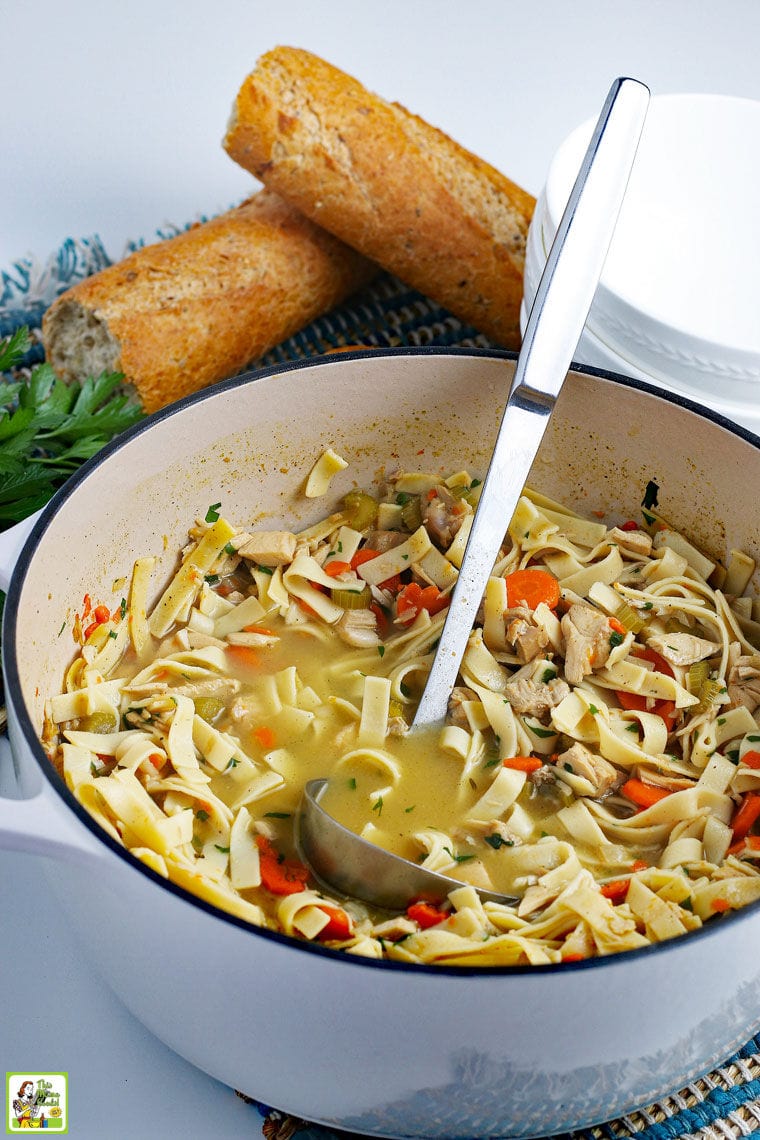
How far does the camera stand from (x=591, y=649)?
11.0 feet

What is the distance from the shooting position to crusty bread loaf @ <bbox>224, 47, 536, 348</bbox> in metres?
4.57

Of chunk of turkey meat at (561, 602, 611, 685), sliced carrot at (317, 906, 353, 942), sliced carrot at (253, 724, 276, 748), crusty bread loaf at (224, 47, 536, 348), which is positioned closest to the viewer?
sliced carrot at (317, 906, 353, 942)

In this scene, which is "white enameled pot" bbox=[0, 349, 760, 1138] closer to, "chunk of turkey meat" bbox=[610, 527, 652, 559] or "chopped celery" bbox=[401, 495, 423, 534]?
"chunk of turkey meat" bbox=[610, 527, 652, 559]

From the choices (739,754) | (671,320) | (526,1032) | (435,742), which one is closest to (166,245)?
(671,320)

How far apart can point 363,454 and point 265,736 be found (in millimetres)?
1014

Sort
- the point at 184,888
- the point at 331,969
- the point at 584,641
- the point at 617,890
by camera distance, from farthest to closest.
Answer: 1. the point at 584,641
2. the point at 617,890
3. the point at 184,888
4. the point at 331,969

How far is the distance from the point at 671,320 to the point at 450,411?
80cm

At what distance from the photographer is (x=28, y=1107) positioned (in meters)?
2.84

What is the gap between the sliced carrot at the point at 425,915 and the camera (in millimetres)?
2668

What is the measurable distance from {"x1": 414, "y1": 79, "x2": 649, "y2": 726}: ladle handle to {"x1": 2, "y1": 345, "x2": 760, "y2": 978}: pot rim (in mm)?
289

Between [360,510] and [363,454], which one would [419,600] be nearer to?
[360,510]

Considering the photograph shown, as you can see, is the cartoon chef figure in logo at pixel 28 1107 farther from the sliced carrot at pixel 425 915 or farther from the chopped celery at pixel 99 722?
the sliced carrot at pixel 425 915

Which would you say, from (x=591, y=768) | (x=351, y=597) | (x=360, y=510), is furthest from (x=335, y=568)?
(x=591, y=768)

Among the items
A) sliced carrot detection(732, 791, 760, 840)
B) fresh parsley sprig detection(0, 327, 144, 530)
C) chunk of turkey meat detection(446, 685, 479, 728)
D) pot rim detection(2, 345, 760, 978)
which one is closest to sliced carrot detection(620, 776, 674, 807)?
sliced carrot detection(732, 791, 760, 840)
